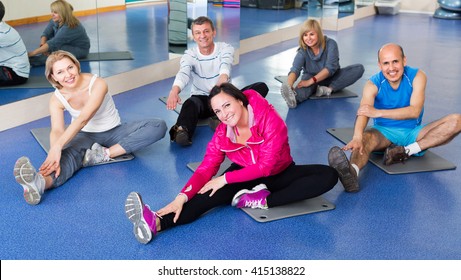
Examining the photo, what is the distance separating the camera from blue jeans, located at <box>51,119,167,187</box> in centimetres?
363

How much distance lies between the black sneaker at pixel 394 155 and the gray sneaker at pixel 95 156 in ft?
5.96

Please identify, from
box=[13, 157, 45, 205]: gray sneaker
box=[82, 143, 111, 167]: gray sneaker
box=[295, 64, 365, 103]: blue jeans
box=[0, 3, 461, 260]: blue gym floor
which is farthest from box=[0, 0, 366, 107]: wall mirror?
box=[13, 157, 45, 205]: gray sneaker

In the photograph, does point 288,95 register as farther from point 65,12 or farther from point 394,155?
point 65,12

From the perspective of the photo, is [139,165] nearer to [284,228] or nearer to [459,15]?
[284,228]

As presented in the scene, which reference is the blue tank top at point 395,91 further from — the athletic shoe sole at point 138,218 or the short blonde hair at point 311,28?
the athletic shoe sole at point 138,218

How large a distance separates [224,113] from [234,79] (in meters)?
3.22

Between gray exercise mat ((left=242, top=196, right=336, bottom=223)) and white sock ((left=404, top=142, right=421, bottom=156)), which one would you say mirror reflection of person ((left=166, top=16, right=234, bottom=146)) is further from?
white sock ((left=404, top=142, right=421, bottom=156))

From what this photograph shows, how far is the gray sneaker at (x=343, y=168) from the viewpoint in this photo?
3254 mm

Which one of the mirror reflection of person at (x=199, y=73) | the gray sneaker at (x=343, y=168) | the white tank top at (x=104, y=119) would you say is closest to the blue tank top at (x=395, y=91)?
the gray sneaker at (x=343, y=168)

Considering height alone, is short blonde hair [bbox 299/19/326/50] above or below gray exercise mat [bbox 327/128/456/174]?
above

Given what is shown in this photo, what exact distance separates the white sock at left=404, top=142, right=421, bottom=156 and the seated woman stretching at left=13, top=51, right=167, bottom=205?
164 centimetres

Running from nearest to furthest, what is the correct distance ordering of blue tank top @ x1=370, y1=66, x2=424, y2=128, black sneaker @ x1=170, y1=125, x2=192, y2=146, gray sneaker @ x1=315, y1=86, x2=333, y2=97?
1. blue tank top @ x1=370, y1=66, x2=424, y2=128
2. black sneaker @ x1=170, y1=125, x2=192, y2=146
3. gray sneaker @ x1=315, y1=86, x2=333, y2=97

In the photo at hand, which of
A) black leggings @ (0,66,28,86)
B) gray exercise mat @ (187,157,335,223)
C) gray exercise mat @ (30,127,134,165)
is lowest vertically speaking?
gray exercise mat @ (30,127,134,165)
